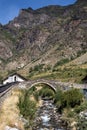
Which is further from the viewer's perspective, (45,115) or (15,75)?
(15,75)

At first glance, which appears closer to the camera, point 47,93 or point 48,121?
point 48,121

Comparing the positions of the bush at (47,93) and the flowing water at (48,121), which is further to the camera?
the bush at (47,93)

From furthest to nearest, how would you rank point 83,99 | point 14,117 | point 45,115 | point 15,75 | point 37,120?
point 15,75
point 83,99
point 45,115
point 37,120
point 14,117

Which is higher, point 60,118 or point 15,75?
point 15,75

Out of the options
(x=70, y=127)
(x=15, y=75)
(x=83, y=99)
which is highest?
(x=15, y=75)

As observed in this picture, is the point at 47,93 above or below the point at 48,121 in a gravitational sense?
above

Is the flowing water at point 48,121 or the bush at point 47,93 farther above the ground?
the bush at point 47,93

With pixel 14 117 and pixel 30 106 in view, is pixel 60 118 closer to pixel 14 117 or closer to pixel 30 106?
pixel 30 106

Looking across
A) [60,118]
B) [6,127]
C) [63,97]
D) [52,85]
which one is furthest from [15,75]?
[6,127]

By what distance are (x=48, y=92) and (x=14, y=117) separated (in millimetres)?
49507

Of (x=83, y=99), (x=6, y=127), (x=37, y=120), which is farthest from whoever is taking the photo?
(x=83, y=99)

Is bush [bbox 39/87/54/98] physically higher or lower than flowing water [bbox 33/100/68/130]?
higher

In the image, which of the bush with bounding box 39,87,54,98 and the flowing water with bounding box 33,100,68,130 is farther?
the bush with bounding box 39,87,54,98

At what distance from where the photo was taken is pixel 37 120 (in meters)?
54.8
